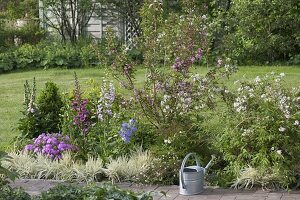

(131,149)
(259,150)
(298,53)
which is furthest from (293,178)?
(298,53)

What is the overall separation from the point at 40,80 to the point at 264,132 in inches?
351

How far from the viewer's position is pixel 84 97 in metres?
7.73

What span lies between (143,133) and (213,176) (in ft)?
3.59

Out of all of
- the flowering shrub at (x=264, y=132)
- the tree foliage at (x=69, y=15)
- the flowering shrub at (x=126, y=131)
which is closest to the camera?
the flowering shrub at (x=264, y=132)

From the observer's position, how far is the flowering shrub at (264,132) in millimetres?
5969

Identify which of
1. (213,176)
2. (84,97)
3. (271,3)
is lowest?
(213,176)

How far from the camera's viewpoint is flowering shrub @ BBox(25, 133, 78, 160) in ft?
22.8

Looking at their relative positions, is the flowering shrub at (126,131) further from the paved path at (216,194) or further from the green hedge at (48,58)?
the green hedge at (48,58)

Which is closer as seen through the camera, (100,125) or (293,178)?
(293,178)

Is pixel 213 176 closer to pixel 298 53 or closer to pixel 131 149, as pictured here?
pixel 131 149

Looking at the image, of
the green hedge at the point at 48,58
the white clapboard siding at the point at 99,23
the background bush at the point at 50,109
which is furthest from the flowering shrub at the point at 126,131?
the white clapboard siding at the point at 99,23

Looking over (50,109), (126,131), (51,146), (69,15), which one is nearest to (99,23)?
(69,15)

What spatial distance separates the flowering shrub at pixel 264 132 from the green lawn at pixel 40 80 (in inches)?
133

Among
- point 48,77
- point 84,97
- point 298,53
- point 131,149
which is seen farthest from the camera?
point 298,53
